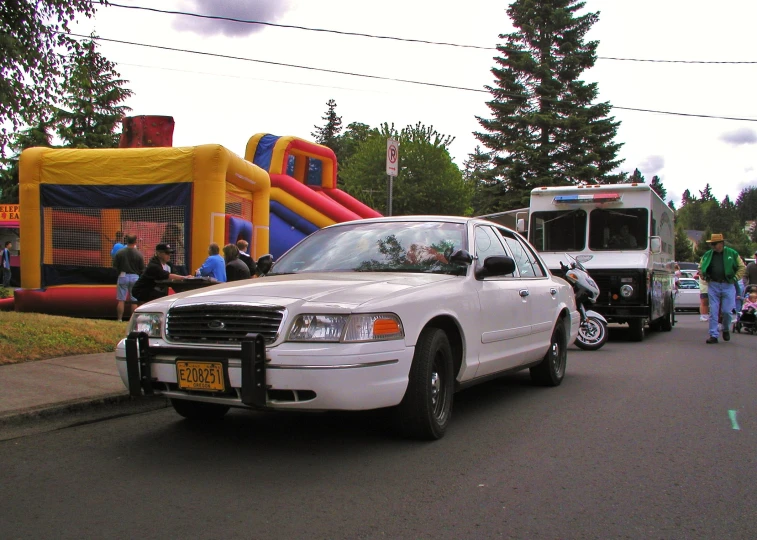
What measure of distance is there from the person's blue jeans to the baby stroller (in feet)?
8.73

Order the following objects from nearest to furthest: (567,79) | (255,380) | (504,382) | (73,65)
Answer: (255,380) → (504,382) → (73,65) → (567,79)

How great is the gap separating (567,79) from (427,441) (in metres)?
36.3

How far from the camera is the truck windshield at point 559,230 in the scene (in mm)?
13539

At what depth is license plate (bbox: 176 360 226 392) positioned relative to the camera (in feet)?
14.4

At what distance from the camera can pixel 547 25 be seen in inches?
1512

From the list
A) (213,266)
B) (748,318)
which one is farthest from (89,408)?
(748,318)

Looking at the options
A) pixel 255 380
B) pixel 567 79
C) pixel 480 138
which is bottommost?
pixel 255 380

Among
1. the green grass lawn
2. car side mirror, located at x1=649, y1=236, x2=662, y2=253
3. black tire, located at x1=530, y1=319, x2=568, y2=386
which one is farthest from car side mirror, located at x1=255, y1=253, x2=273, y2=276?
car side mirror, located at x1=649, y1=236, x2=662, y2=253

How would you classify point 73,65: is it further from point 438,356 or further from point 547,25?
point 547,25

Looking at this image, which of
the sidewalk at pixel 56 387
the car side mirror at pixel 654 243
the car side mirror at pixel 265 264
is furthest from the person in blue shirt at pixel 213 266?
the car side mirror at pixel 654 243

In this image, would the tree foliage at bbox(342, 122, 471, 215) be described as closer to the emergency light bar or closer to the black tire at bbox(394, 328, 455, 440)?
the emergency light bar

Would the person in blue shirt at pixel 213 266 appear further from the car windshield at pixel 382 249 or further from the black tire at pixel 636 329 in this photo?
the black tire at pixel 636 329

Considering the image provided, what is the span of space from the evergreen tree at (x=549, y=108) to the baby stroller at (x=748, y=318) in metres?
22.4

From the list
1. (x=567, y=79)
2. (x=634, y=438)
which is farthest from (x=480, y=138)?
(x=634, y=438)
